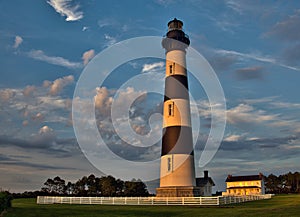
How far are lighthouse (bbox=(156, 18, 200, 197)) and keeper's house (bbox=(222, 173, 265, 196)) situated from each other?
37755 millimetres

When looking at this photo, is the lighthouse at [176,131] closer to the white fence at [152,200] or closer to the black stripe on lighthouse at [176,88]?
the black stripe on lighthouse at [176,88]

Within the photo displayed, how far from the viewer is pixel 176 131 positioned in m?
30.8

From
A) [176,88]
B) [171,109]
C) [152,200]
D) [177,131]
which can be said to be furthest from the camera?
[176,88]

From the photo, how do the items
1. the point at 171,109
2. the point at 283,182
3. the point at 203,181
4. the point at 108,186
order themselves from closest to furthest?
1. the point at 171,109
2. the point at 203,181
3. the point at 108,186
4. the point at 283,182

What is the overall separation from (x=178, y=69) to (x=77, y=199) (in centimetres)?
1626

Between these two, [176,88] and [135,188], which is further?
[135,188]

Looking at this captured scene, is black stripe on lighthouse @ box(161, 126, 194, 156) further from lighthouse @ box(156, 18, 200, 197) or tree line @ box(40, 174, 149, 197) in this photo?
tree line @ box(40, 174, 149, 197)

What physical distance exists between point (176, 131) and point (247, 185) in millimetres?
43378

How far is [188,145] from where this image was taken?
30828 millimetres

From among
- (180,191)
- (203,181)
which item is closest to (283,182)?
(203,181)

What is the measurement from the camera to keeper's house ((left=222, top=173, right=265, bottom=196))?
216 ft

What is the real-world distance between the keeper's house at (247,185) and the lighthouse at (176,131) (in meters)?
37.8

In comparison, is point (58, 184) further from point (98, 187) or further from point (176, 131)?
point (176, 131)

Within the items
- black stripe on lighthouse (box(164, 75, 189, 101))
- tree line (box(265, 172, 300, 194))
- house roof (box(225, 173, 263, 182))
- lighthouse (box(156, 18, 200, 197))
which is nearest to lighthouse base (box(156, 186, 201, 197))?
lighthouse (box(156, 18, 200, 197))
